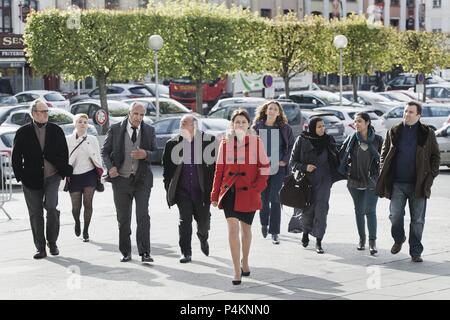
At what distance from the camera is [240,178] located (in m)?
10.9

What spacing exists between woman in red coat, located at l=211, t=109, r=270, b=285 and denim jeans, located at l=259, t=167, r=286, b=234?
273 centimetres

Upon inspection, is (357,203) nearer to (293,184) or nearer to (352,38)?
(293,184)

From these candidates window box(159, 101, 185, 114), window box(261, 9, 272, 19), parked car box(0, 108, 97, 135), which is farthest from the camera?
window box(261, 9, 272, 19)

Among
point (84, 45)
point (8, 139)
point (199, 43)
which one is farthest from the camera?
point (199, 43)

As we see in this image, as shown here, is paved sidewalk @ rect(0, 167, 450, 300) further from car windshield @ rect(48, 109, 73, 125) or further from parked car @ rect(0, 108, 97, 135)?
car windshield @ rect(48, 109, 73, 125)

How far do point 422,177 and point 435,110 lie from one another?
2197 cm

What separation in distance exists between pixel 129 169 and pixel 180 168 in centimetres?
64

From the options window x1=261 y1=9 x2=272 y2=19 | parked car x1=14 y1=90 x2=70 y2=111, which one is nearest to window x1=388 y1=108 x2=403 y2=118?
parked car x1=14 y1=90 x2=70 y2=111

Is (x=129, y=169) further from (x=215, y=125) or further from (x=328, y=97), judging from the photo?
(x=328, y=97)

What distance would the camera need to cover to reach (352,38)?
48594 millimetres

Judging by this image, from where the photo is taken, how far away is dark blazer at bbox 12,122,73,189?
12781mm

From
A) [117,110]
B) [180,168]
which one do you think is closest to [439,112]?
[117,110]

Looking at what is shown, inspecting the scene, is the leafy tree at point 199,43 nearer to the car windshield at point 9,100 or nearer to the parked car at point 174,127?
the car windshield at point 9,100

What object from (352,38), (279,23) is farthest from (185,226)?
(352,38)
